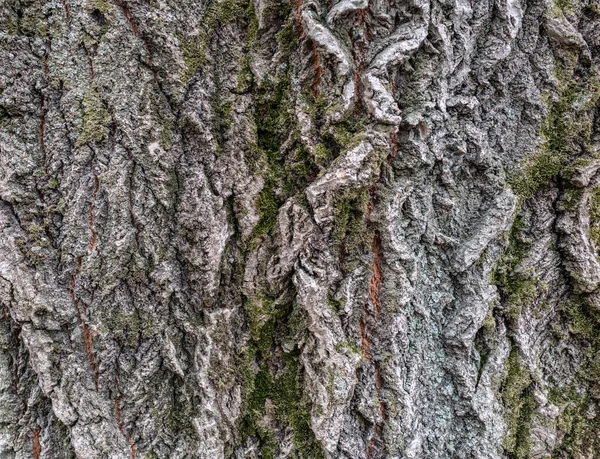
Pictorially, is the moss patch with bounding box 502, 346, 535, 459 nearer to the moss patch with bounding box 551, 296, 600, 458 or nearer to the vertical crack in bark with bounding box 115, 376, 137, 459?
the moss patch with bounding box 551, 296, 600, 458

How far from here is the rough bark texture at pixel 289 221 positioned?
1.04m

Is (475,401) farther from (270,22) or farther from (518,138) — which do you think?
(270,22)

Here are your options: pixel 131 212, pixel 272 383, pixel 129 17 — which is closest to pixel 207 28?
pixel 129 17

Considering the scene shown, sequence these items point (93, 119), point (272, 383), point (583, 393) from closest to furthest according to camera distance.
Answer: point (93, 119) < point (272, 383) < point (583, 393)

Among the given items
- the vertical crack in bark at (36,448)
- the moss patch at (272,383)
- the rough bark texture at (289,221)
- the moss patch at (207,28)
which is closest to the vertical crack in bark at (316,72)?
the rough bark texture at (289,221)

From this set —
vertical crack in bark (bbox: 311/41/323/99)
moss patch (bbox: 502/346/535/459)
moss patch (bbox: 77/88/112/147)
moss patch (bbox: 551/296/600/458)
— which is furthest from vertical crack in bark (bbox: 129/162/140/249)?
moss patch (bbox: 551/296/600/458)

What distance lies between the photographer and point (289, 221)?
1079 millimetres

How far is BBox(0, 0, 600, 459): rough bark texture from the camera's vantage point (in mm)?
1042

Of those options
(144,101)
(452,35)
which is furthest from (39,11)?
(452,35)

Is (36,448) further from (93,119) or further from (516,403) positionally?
(516,403)

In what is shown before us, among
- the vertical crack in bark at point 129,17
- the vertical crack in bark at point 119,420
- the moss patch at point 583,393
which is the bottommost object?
the vertical crack in bark at point 119,420

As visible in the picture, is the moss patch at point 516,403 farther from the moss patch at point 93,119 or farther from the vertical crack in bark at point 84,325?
the moss patch at point 93,119

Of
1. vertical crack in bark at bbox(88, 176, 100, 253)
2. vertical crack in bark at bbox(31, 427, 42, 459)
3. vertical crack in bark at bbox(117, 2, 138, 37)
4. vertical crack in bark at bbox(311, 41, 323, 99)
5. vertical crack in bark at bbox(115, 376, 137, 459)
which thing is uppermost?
vertical crack in bark at bbox(311, 41, 323, 99)

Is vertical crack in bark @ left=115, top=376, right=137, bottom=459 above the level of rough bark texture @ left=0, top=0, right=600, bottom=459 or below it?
below
